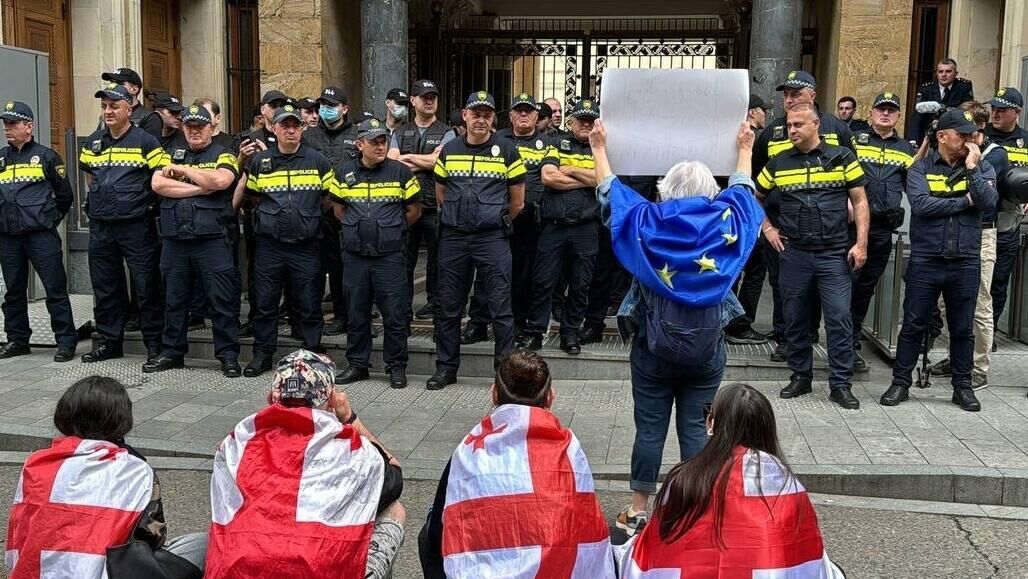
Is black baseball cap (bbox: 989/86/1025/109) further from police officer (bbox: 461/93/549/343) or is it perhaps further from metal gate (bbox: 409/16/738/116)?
metal gate (bbox: 409/16/738/116)

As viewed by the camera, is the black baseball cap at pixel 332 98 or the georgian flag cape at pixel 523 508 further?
the black baseball cap at pixel 332 98

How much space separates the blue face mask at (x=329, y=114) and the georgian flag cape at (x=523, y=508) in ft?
20.6

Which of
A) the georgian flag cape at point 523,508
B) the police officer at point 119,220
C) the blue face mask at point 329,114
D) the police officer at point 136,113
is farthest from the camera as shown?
the blue face mask at point 329,114

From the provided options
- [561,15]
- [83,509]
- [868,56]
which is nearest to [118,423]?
[83,509]

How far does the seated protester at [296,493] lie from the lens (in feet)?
9.85

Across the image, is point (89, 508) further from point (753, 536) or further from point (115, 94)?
point (115, 94)

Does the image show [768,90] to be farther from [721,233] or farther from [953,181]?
[721,233]

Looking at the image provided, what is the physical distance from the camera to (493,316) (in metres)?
7.79

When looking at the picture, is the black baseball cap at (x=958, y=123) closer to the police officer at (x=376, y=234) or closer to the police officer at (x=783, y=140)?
the police officer at (x=783, y=140)

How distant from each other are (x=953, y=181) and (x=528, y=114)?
315 cm

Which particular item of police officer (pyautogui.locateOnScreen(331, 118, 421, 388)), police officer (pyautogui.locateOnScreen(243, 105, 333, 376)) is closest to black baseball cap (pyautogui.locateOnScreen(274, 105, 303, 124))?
police officer (pyautogui.locateOnScreen(243, 105, 333, 376))

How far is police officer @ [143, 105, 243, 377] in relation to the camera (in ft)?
25.8

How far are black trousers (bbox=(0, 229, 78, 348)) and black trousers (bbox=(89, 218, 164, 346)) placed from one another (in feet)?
1.01

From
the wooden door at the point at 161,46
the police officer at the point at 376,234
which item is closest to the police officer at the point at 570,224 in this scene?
the police officer at the point at 376,234
